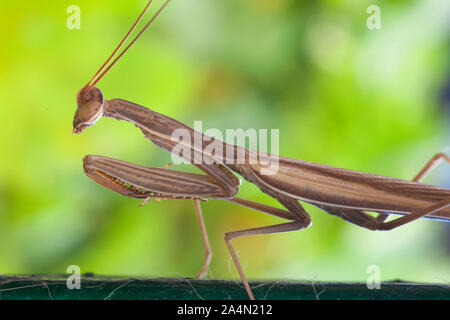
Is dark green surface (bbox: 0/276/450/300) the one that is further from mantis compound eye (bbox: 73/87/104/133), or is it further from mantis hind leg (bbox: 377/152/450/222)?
mantis hind leg (bbox: 377/152/450/222)

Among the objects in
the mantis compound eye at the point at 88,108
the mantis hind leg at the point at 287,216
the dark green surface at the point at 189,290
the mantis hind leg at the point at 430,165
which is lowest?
the dark green surface at the point at 189,290

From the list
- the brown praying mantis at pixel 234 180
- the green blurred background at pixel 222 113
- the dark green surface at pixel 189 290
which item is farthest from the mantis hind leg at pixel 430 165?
the dark green surface at pixel 189 290

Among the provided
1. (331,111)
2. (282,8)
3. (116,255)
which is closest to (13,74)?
(116,255)

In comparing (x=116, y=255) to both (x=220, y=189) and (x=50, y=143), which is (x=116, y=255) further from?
(x=220, y=189)

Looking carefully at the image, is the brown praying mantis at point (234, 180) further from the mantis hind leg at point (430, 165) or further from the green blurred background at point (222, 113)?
the green blurred background at point (222, 113)

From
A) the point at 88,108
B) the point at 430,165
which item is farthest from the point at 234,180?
the point at 430,165

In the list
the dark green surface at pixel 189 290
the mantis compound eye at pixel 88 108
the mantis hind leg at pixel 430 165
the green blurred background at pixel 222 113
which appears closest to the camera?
the dark green surface at pixel 189 290
